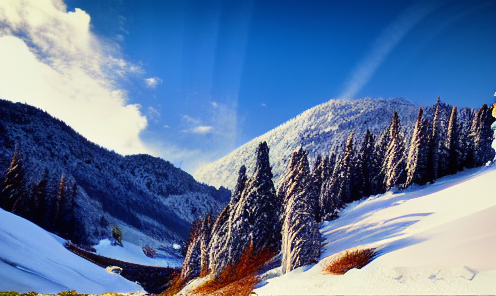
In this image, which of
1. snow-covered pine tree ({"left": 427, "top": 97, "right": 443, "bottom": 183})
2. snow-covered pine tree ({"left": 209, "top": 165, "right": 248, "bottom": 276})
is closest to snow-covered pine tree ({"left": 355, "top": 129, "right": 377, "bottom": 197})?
snow-covered pine tree ({"left": 427, "top": 97, "right": 443, "bottom": 183})

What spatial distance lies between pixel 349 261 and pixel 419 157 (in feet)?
87.0

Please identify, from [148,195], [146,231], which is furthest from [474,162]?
[148,195]

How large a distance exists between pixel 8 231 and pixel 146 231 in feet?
206

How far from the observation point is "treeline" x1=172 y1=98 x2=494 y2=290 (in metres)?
13.4

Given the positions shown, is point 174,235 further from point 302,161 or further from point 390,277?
point 390,277

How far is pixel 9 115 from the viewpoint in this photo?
60469mm

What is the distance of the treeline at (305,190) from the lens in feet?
43.9

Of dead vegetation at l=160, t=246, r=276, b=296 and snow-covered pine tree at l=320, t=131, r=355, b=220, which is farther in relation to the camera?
snow-covered pine tree at l=320, t=131, r=355, b=220

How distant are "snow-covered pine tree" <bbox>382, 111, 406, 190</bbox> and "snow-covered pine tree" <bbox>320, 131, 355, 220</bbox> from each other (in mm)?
4256

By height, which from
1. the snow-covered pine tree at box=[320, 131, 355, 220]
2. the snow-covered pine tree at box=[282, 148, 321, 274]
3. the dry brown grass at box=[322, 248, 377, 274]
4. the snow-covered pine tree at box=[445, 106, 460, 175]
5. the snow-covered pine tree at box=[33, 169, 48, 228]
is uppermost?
the snow-covered pine tree at box=[445, 106, 460, 175]

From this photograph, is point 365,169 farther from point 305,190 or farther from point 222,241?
point 222,241

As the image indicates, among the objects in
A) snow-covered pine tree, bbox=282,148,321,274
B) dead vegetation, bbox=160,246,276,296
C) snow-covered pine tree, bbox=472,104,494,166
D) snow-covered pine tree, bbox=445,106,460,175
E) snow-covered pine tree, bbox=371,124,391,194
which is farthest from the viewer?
snow-covered pine tree, bbox=371,124,391,194

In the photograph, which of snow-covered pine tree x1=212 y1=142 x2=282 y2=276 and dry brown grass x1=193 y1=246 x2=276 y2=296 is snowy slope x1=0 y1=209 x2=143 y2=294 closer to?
dry brown grass x1=193 y1=246 x2=276 y2=296

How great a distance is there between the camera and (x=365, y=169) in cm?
3891
